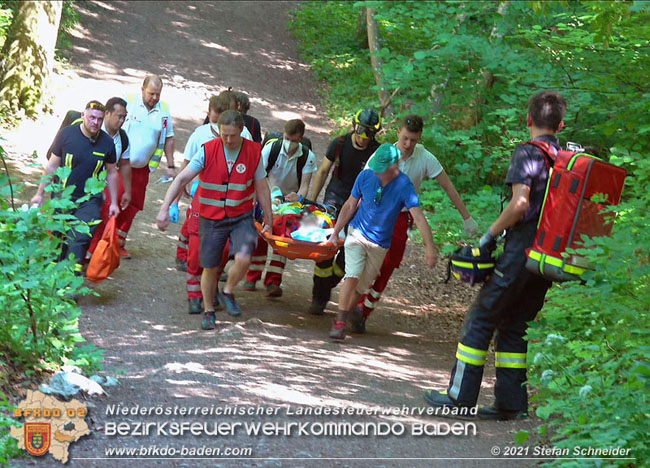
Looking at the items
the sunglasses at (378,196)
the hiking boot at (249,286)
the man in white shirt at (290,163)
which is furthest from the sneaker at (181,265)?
the sunglasses at (378,196)

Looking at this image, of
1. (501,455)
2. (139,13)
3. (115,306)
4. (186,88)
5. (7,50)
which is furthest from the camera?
(139,13)

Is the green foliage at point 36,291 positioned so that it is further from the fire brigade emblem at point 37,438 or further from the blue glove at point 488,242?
the blue glove at point 488,242

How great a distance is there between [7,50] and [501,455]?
11766 millimetres

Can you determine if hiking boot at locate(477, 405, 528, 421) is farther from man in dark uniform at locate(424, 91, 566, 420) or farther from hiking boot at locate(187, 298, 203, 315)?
hiking boot at locate(187, 298, 203, 315)

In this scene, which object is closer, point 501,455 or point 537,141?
point 501,455

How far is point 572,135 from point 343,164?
2.80 metres

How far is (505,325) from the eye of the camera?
590cm

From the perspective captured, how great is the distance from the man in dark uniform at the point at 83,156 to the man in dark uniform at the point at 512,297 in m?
3.93

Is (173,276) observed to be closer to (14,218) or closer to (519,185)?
(14,218)

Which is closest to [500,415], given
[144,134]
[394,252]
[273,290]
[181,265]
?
[394,252]

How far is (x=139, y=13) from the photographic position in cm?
2297

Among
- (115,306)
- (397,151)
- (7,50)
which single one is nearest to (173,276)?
(115,306)

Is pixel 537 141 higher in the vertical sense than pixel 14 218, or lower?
higher

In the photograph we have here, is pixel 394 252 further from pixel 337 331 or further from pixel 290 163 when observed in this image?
pixel 290 163
